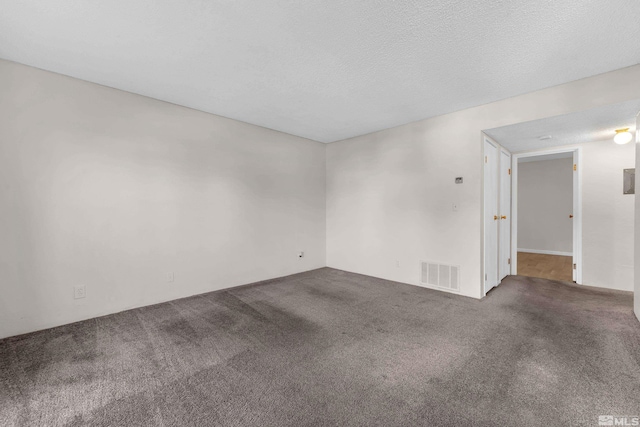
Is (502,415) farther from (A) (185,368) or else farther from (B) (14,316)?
(B) (14,316)

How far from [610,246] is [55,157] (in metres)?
7.13

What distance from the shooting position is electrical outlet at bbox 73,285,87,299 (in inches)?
110

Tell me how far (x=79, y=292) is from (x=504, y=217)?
5.97 meters

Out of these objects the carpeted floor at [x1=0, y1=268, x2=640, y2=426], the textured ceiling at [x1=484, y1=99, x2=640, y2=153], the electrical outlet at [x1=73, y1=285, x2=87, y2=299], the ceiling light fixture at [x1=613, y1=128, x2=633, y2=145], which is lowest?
the carpeted floor at [x1=0, y1=268, x2=640, y2=426]

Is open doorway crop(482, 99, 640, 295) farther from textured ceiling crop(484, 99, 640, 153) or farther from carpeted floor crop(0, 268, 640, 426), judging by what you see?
carpeted floor crop(0, 268, 640, 426)

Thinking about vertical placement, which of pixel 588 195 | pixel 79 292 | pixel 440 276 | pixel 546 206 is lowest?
pixel 440 276

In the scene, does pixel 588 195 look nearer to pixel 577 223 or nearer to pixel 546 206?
pixel 577 223

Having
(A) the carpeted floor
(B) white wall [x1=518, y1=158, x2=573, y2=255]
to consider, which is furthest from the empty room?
(B) white wall [x1=518, y1=158, x2=573, y2=255]

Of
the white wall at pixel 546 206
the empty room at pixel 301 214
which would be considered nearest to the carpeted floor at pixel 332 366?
the empty room at pixel 301 214

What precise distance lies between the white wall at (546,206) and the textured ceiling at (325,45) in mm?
5140

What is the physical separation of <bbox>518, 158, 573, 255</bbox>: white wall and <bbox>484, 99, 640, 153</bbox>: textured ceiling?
10.7 feet

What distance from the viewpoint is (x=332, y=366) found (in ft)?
6.64

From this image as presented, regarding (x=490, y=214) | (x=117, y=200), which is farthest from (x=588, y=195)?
(x=117, y=200)

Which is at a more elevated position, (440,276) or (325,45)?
(325,45)
